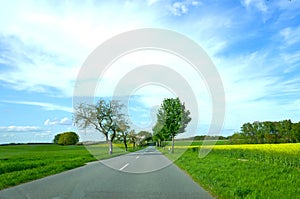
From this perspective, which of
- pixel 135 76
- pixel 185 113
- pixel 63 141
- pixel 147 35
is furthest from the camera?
pixel 63 141

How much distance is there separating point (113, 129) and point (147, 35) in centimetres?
2854

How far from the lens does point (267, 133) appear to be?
308 ft

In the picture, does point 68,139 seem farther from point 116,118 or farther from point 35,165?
point 35,165

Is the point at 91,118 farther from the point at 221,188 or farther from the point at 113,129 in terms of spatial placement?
the point at 221,188

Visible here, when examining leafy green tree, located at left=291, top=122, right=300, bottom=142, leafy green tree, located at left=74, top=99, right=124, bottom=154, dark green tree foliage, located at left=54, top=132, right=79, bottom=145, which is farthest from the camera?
dark green tree foliage, located at left=54, top=132, right=79, bottom=145

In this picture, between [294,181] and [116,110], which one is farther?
[116,110]

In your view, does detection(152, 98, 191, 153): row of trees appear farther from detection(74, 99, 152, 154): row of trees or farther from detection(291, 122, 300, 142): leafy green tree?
detection(291, 122, 300, 142): leafy green tree

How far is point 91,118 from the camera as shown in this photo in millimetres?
44719

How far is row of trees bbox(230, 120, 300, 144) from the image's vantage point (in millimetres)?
88238

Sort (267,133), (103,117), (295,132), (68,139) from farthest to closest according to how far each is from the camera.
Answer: (68,139), (267,133), (295,132), (103,117)

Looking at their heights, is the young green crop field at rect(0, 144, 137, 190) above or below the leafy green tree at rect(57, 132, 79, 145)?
below

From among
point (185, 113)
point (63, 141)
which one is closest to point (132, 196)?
point (185, 113)

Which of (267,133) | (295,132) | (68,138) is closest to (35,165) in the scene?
(295,132)

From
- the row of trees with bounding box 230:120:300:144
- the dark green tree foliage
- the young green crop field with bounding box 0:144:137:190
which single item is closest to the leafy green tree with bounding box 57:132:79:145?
the dark green tree foliage
